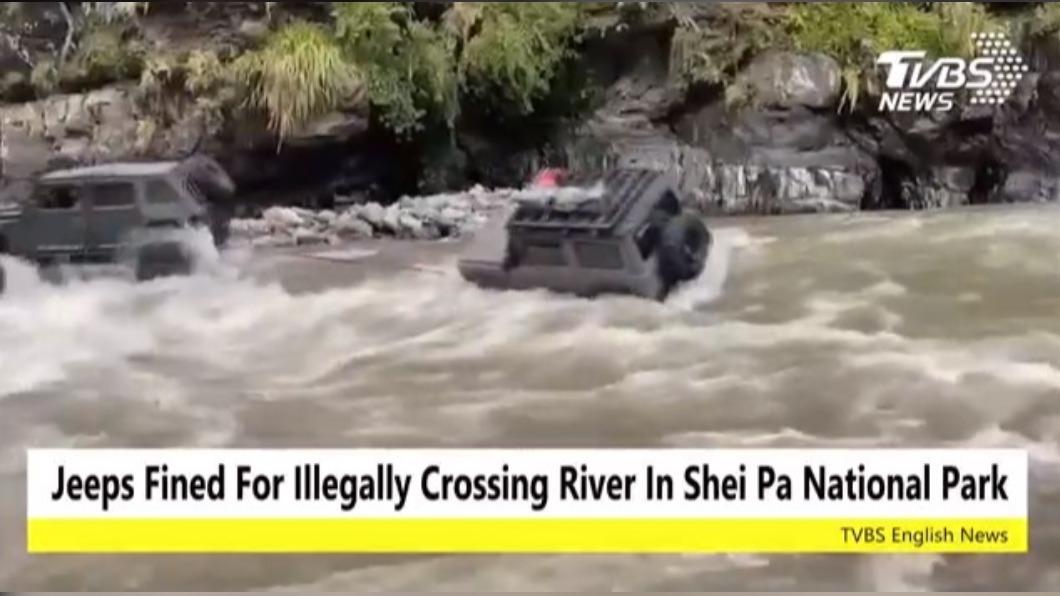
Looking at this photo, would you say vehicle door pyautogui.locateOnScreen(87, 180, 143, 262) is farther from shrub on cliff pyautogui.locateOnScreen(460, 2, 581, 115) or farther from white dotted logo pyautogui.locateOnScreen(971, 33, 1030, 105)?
white dotted logo pyautogui.locateOnScreen(971, 33, 1030, 105)

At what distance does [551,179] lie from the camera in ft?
4.66

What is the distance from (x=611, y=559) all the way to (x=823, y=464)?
0.92 feet

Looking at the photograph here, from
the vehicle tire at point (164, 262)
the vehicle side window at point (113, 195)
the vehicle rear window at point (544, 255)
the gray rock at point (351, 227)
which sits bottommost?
the vehicle tire at point (164, 262)

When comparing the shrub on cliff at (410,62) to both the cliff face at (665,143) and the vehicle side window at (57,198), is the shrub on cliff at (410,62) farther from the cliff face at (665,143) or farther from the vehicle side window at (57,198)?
the vehicle side window at (57,198)

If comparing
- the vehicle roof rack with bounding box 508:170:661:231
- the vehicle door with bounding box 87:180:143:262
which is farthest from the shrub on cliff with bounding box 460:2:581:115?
the vehicle door with bounding box 87:180:143:262

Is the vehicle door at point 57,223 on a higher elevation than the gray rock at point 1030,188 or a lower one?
lower

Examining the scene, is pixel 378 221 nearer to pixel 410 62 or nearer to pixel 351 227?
pixel 351 227

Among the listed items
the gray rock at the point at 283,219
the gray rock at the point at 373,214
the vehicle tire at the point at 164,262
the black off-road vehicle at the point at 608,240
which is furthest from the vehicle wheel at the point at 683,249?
the vehicle tire at the point at 164,262

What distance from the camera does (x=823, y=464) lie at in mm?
1385

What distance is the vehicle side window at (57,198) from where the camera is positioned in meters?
1.43

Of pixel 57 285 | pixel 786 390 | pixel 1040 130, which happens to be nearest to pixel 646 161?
pixel 786 390

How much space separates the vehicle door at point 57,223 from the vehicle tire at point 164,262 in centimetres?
8
